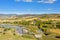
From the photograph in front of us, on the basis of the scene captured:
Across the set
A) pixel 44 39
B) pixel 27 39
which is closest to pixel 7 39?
pixel 27 39

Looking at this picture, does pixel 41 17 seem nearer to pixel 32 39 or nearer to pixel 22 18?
pixel 22 18

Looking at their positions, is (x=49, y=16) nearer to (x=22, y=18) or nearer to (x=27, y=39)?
(x=22, y=18)

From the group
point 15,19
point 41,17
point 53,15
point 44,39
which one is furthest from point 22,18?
point 44,39

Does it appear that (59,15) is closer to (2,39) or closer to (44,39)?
(44,39)

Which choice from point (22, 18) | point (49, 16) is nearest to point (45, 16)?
point (49, 16)

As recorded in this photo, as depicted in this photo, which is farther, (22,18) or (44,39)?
(22,18)

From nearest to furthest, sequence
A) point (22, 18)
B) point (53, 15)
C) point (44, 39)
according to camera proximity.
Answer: point (44, 39) < point (53, 15) < point (22, 18)

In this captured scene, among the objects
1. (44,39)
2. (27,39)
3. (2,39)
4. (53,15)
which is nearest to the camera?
(2,39)

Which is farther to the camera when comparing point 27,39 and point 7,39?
point 27,39

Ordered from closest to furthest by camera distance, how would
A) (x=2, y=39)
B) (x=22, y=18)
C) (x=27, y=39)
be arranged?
(x=2, y=39), (x=27, y=39), (x=22, y=18)
